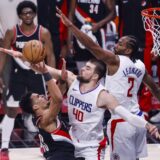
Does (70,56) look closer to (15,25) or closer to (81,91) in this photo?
(15,25)

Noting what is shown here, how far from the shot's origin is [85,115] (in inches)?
298

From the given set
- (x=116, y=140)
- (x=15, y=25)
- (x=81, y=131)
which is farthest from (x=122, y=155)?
(x=15, y=25)

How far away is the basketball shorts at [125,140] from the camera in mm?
8086

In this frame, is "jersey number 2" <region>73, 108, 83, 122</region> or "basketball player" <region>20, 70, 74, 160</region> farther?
"jersey number 2" <region>73, 108, 83, 122</region>

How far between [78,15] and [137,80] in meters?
2.90

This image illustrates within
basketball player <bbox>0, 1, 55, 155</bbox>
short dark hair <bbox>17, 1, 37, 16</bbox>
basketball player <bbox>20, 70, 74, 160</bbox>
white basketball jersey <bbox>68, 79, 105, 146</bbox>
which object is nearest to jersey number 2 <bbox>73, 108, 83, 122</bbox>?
white basketball jersey <bbox>68, 79, 105, 146</bbox>

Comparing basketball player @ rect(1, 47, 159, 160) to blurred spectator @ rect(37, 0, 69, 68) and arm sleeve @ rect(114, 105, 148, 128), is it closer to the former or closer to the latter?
arm sleeve @ rect(114, 105, 148, 128)

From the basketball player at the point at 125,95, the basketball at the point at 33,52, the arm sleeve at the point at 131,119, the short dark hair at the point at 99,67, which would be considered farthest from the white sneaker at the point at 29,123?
the arm sleeve at the point at 131,119

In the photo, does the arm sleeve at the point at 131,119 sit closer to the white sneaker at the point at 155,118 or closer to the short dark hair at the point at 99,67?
the short dark hair at the point at 99,67

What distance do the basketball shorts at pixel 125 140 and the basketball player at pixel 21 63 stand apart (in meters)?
2.10

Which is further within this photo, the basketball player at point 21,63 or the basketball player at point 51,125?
the basketball player at point 21,63

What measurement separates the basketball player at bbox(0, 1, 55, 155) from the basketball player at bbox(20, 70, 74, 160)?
8.19 feet

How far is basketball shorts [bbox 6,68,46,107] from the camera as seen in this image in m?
10.1

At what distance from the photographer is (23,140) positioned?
35.0 feet
